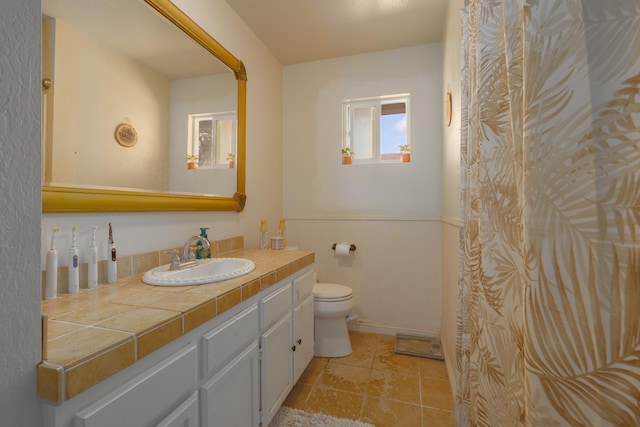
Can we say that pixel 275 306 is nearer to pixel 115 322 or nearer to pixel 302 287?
pixel 302 287

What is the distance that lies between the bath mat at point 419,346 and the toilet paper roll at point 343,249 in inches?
33.7

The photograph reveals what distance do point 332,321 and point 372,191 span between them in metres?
1.19

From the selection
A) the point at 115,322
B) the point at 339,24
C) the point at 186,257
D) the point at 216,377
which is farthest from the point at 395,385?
the point at 339,24

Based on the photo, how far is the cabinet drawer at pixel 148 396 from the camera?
0.60 m

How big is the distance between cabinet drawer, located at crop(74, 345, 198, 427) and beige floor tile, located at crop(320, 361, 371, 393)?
121 centimetres

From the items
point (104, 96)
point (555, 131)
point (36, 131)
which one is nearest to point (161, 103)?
point (104, 96)

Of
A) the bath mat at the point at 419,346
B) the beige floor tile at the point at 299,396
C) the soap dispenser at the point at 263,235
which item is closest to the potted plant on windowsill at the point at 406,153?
the soap dispenser at the point at 263,235

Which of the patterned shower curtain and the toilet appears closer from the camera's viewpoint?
the patterned shower curtain

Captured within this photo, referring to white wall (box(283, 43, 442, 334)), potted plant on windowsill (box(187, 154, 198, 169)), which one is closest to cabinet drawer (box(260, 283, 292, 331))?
potted plant on windowsill (box(187, 154, 198, 169))

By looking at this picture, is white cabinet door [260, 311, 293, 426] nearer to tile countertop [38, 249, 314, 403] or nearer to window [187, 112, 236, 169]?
tile countertop [38, 249, 314, 403]

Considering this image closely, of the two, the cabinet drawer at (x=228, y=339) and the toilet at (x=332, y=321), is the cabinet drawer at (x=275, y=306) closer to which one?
the cabinet drawer at (x=228, y=339)

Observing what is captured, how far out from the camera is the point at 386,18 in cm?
210

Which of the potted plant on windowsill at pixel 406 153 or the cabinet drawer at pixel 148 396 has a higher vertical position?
the potted plant on windowsill at pixel 406 153

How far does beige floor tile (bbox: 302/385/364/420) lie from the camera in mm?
1554
